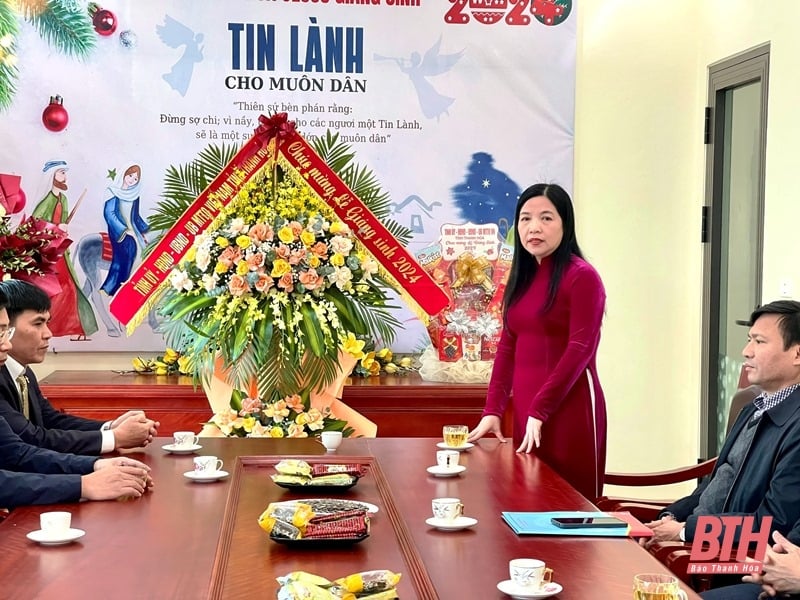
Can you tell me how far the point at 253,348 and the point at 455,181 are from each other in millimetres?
2210

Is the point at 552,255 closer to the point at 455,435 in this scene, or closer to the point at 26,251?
the point at 455,435

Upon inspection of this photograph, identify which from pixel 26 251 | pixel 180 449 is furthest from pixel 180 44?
pixel 180 449

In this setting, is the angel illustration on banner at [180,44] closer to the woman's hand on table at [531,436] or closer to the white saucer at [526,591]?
the woman's hand on table at [531,436]

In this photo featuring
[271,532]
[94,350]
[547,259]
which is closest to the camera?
[271,532]

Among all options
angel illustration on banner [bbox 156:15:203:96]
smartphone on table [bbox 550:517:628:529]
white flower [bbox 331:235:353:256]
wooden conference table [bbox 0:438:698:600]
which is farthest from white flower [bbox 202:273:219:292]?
angel illustration on banner [bbox 156:15:203:96]

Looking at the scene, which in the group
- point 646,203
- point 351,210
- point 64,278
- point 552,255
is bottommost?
point 64,278

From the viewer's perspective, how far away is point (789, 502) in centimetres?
273

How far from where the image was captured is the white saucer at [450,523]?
2.45 meters

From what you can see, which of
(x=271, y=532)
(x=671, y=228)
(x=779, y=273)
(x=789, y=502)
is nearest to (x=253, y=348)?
(x=271, y=532)

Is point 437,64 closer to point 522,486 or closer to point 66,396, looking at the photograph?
point 66,396

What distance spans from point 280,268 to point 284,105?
6.91ft

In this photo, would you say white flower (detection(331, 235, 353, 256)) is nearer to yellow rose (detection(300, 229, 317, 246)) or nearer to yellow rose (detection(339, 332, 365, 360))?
yellow rose (detection(300, 229, 317, 246))

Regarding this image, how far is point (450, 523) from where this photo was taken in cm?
247

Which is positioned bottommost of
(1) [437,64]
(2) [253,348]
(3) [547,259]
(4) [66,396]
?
(4) [66,396]
